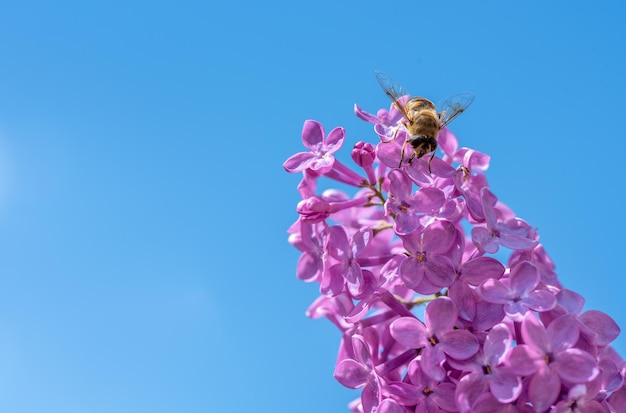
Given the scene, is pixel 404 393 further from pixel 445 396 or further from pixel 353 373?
pixel 353 373

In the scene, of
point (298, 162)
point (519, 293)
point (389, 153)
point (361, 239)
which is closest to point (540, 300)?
point (519, 293)

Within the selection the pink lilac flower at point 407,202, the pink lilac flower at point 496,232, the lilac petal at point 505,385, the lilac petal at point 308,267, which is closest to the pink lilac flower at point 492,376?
the lilac petal at point 505,385

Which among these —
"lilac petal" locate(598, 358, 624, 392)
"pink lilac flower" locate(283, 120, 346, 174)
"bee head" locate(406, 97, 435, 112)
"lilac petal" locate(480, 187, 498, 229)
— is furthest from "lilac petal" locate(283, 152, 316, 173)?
"lilac petal" locate(598, 358, 624, 392)

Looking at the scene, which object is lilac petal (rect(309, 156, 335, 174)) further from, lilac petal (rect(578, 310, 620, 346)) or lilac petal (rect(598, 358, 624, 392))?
lilac petal (rect(598, 358, 624, 392))

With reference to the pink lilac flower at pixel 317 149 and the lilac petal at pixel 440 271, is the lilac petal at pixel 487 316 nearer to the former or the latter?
the lilac petal at pixel 440 271

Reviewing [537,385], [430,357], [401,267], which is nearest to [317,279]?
[401,267]

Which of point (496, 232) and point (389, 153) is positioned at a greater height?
point (389, 153)
